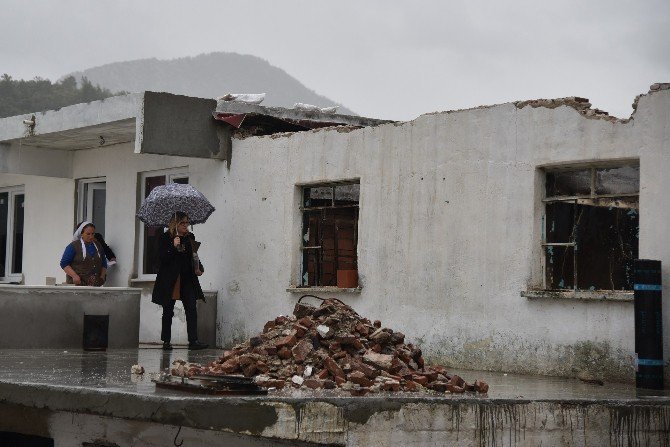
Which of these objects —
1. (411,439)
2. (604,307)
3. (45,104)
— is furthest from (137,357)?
(45,104)

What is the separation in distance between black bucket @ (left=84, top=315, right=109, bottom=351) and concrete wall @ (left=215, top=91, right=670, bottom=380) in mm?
2378

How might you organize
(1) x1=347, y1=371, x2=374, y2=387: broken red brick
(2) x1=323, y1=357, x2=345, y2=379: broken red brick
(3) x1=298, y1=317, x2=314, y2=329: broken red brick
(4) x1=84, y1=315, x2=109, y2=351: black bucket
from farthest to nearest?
(4) x1=84, y1=315, x2=109, y2=351: black bucket
(3) x1=298, y1=317, x2=314, y2=329: broken red brick
(2) x1=323, y1=357, x2=345, y2=379: broken red brick
(1) x1=347, y1=371, x2=374, y2=387: broken red brick

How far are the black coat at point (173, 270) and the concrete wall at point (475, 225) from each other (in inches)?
49.3

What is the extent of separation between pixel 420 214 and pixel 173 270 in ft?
12.0

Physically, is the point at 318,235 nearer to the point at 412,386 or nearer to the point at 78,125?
the point at 78,125

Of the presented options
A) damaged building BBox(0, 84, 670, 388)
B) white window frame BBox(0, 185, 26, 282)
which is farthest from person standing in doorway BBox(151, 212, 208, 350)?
white window frame BBox(0, 185, 26, 282)

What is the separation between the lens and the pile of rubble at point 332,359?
27.7ft

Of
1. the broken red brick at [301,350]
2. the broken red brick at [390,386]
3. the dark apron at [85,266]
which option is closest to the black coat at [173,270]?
the dark apron at [85,266]

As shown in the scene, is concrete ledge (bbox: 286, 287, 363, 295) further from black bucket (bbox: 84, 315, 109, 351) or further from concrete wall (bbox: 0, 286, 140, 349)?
black bucket (bbox: 84, 315, 109, 351)

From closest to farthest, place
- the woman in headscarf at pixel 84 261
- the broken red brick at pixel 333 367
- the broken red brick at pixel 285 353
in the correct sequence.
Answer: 1. the broken red brick at pixel 333 367
2. the broken red brick at pixel 285 353
3. the woman in headscarf at pixel 84 261

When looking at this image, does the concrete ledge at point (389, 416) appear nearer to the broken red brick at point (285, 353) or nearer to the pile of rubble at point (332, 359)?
the pile of rubble at point (332, 359)

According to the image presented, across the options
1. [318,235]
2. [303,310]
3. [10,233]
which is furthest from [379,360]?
[10,233]

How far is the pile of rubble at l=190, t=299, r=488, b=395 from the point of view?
8438mm

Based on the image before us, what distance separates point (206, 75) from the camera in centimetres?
15538
